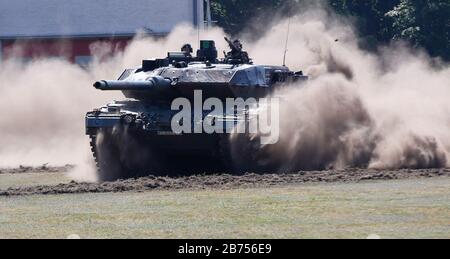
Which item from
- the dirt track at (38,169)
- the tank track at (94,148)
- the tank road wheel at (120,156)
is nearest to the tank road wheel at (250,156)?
the tank road wheel at (120,156)

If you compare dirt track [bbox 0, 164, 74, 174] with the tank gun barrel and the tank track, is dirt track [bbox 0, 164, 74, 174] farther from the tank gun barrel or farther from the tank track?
the tank gun barrel

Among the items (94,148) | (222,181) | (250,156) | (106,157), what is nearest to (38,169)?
(94,148)

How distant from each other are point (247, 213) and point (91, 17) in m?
38.5

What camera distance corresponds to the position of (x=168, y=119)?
98.4ft

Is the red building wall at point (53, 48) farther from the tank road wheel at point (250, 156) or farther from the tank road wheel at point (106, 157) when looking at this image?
the tank road wheel at point (250, 156)

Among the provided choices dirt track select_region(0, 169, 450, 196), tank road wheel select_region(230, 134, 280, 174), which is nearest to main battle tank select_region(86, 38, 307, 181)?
tank road wheel select_region(230, 134, 280, 174)

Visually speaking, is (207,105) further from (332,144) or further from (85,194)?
(85,194)

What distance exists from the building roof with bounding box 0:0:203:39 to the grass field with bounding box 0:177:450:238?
32.0 meters

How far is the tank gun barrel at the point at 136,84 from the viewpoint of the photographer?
97.9ft

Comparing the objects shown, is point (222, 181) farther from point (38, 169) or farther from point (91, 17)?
point (91, 17)

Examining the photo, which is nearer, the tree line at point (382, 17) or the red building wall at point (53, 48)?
the red building wall at point (53, 48)

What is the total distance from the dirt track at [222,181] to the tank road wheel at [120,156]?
1.76 metres

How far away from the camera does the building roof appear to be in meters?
57.7
